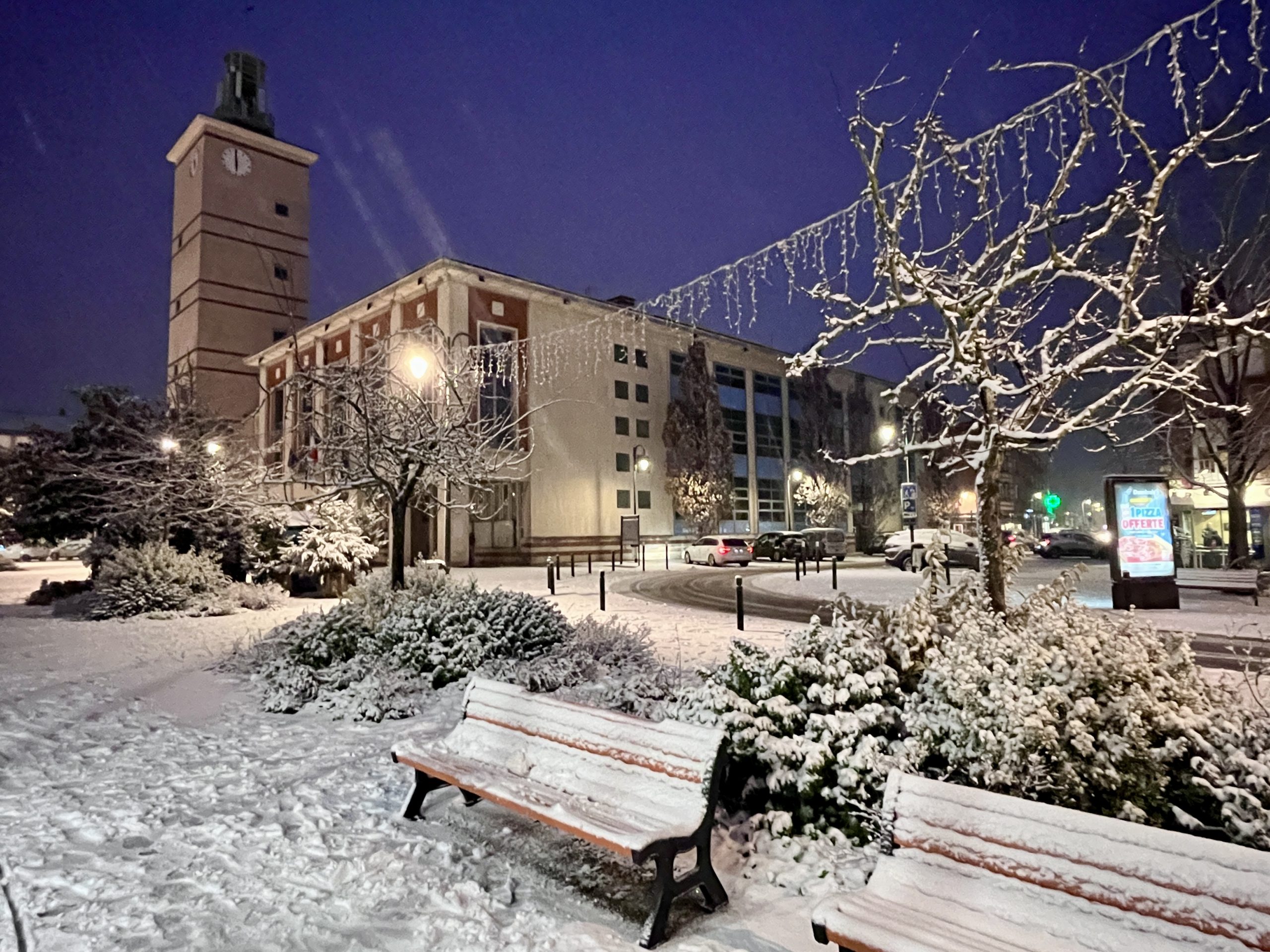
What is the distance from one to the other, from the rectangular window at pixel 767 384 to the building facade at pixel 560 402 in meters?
2.25

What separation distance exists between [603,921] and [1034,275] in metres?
6.08

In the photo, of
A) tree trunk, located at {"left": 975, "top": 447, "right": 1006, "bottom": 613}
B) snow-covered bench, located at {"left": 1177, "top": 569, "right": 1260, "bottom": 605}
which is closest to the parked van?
snow-covered bench, located at {"left": 1177, "top": 569, "right": 1260, "bottom": 605}

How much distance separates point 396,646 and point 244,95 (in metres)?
61.0

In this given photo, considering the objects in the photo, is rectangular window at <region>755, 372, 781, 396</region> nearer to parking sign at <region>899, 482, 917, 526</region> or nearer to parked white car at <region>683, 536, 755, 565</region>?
parked white car at <region>683, 536, 755, 565</region>

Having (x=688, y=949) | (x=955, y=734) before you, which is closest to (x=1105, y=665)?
(x=955, y=734)

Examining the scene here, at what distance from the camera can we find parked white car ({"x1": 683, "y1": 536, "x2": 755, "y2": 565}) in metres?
33.8

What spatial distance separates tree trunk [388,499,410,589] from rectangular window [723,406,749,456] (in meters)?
37.7

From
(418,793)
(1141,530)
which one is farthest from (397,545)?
(1141,530)

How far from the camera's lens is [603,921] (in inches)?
137

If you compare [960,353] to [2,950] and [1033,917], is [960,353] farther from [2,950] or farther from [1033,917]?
[2,950]

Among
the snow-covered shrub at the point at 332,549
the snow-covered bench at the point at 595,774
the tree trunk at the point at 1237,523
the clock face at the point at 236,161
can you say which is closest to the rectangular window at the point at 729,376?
the tree trunk at the point at 1237,523

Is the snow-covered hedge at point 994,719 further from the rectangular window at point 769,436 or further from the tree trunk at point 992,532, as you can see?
the rectangular window at point 769,436

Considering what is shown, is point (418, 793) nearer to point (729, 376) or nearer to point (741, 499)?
point (741, 499)

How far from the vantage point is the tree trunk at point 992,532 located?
6508mm
